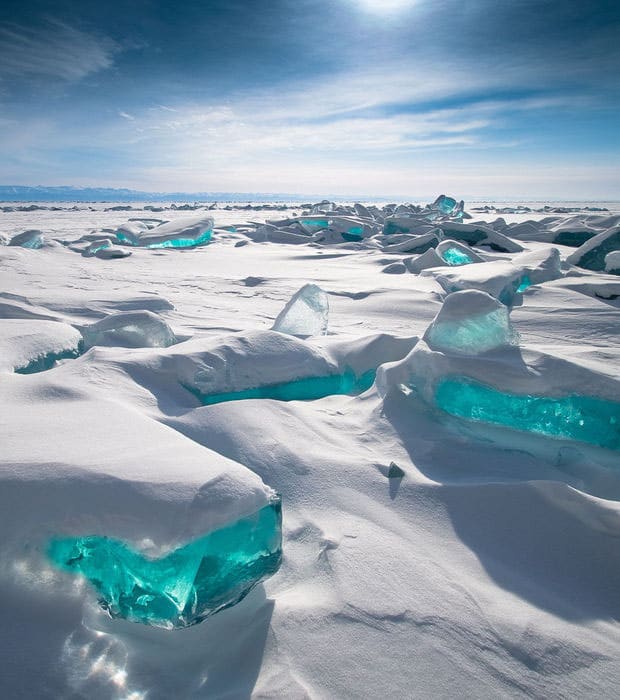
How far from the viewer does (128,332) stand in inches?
75.3

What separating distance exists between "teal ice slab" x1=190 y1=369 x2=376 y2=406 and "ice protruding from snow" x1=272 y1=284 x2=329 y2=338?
1.64ft

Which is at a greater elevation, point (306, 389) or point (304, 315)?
point (304, 315)

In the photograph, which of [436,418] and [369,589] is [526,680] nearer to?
[369,589]

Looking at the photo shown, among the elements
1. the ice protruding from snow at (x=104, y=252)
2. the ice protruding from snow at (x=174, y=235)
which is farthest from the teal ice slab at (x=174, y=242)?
the ice protruding from snow at (x=104, y=252)

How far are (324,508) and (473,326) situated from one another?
0.88 m

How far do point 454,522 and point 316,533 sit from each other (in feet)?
1.02

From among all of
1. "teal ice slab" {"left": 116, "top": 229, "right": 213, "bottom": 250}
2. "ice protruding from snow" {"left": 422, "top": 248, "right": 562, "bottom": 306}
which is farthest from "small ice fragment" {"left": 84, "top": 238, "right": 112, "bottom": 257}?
"ice protruding from snow" {"left": 422, "top": 248, "right": 562, "bottom": 306}

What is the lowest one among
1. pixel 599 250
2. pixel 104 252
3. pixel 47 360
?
pixel 47 360

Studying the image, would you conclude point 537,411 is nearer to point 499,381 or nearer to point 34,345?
point 499,381

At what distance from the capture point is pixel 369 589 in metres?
0.83

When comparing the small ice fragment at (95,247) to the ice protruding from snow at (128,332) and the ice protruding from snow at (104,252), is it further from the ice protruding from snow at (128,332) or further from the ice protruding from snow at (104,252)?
the ice protruding from snow at (128,332)

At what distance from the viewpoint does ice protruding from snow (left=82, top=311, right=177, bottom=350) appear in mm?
1911

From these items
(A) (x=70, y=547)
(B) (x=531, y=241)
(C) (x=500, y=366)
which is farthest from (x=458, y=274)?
(B) (x=531, y=241)

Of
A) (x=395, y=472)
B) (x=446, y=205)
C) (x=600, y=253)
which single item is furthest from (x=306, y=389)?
(x=446, y=205)
